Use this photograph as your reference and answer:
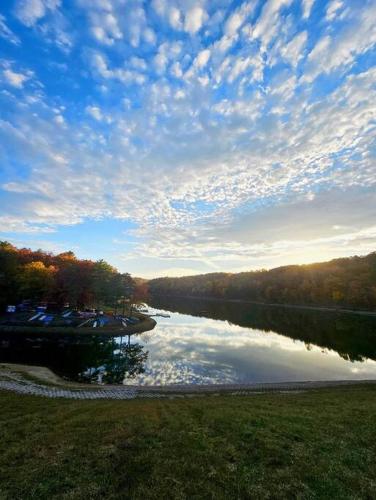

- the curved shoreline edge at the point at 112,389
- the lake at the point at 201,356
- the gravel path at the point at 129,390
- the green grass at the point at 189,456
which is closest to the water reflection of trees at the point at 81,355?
the lake at the point at 201,356

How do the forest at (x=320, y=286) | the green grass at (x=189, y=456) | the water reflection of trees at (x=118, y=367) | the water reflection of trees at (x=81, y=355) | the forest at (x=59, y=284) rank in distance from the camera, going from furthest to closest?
the forest at (x=320, y=286), the forest at (x=59, y=284), the water reflection of trees at (x=81, y=355), the water reflection of trees at (x=118, y=367), the green grass at (x=189, y=456)

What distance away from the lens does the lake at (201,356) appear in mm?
36781

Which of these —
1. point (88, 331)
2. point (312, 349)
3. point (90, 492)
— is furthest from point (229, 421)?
point (88, 331)

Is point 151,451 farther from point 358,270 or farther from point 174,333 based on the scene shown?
point 358,270

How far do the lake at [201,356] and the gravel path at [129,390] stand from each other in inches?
169

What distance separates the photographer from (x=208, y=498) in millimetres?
7145

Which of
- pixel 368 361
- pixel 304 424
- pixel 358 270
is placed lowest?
pixel 368 361

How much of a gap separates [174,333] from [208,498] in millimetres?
67590

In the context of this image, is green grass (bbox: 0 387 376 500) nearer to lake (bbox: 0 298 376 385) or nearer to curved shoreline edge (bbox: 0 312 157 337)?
lake (bbox: 0 298 376 385)

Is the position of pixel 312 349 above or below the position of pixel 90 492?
below

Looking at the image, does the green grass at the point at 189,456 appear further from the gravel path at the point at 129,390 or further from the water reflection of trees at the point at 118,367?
the water reflection of trees at the point at 118,367

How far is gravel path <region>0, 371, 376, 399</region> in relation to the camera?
23500 mm

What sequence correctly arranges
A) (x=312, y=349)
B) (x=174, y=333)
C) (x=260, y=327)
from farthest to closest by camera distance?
(x=260, y=327), (x=174, y=333), (x=312, y=349)

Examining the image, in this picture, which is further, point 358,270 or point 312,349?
point 358,270
